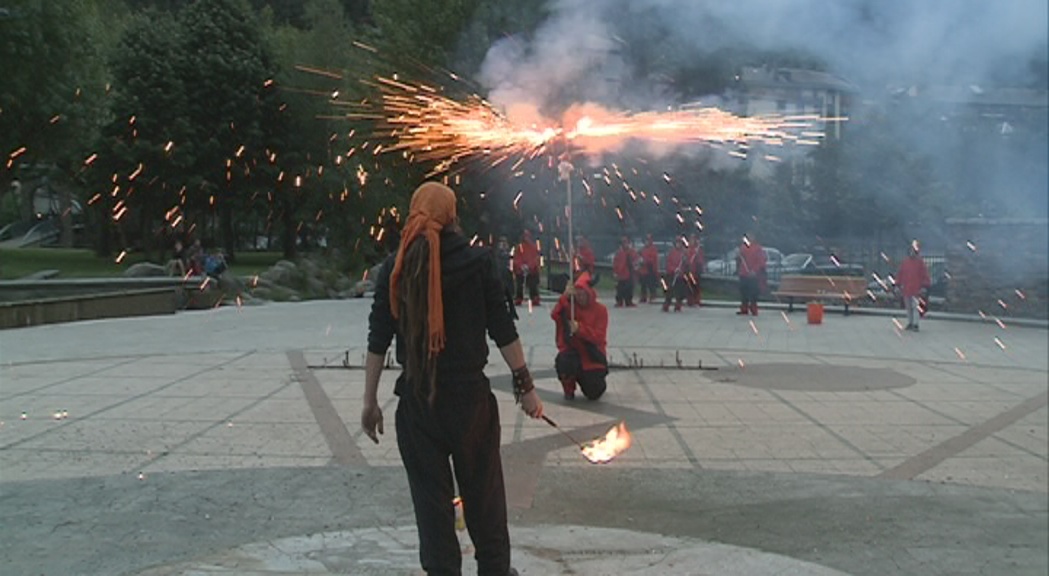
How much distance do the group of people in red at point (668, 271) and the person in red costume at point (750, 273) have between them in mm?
1433

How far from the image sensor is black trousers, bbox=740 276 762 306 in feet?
69.4

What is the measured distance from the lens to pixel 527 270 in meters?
23.0

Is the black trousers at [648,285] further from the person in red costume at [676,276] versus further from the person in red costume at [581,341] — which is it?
the person in red costume at [581,341]

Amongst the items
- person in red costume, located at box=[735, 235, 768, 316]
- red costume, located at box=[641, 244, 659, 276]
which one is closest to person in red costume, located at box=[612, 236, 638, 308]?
red costume, located at box=[641, 244, 659, 276]

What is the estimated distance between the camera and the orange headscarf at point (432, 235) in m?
4.22

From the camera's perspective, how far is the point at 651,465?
24.8ft

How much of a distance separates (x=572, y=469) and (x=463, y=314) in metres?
3.29

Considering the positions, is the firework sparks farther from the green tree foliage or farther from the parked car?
the parked car

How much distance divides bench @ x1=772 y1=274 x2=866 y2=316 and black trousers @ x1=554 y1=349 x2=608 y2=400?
12.2m

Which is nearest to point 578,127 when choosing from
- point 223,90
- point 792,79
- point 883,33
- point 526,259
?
point 792,79

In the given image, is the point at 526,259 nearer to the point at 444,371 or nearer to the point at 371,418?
the point at 371,418

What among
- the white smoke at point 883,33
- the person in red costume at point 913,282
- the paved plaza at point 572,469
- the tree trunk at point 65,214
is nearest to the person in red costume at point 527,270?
the person in red costume at point 913,282

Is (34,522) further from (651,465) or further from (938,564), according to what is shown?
(938,564)

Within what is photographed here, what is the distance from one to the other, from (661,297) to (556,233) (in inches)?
154
